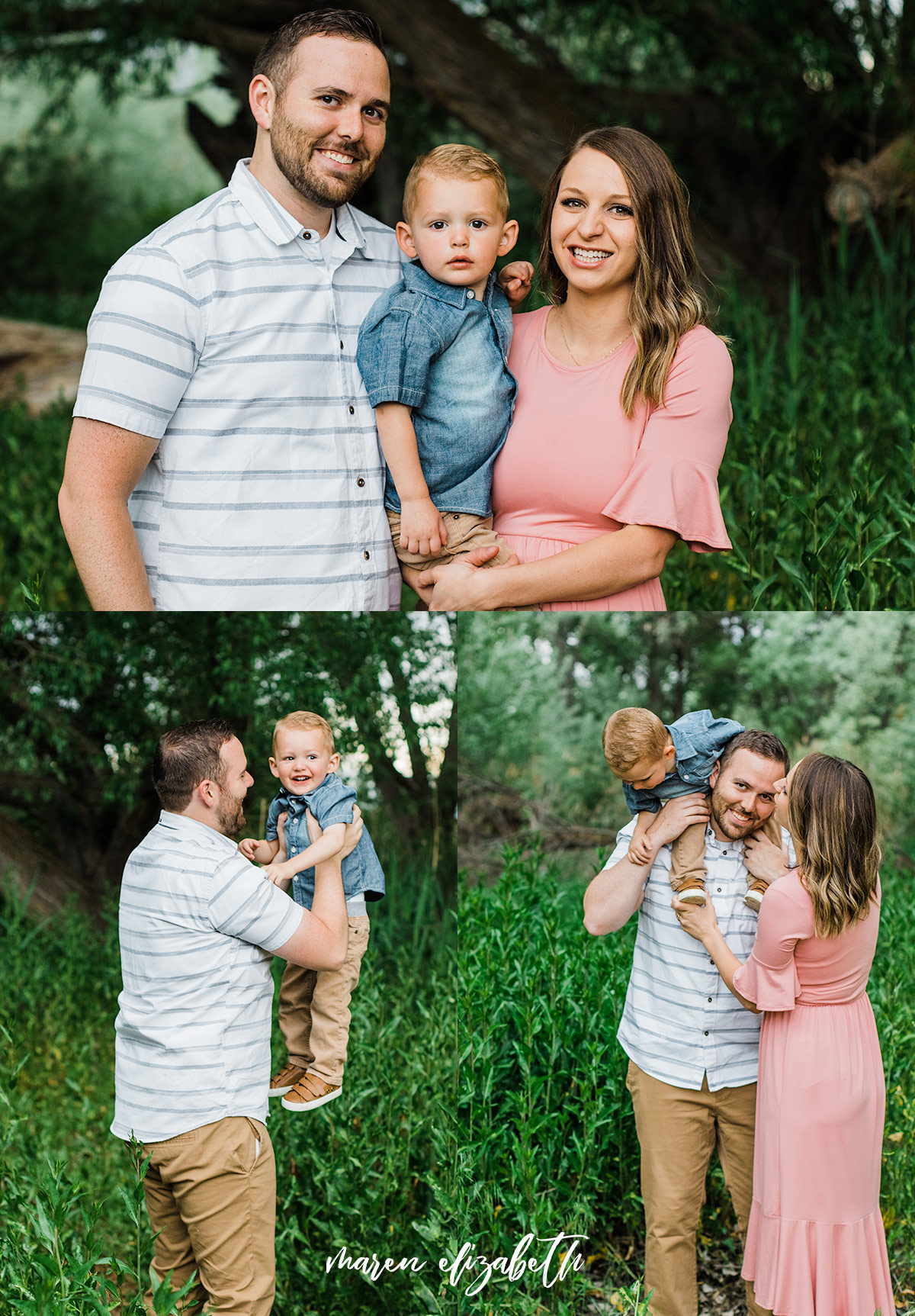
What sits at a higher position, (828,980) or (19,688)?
(19,688)

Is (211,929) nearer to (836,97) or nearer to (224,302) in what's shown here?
(224,302)

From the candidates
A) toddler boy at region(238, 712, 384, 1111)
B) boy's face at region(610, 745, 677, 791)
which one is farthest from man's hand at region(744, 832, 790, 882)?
toddler boy at region(238, 712, 384, 1111)

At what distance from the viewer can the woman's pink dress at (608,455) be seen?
244 cm

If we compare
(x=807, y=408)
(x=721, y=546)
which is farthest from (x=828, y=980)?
(x=807, y=408)

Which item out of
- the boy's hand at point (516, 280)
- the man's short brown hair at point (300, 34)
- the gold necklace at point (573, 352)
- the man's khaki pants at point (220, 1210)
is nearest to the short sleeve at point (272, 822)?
the man's khaki pants at point (220, 1210)

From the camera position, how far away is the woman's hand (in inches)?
98.0

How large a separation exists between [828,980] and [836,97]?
7.61 metres

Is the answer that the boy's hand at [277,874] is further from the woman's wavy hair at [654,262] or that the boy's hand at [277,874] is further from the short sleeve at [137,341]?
the woman's wavy hair at [654,262]

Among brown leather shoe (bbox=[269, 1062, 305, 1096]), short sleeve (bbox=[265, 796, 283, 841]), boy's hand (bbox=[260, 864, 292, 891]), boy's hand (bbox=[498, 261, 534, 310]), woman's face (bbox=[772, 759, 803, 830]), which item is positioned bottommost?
brown leather shoe (bbox=[269, 1062, 305, 1096])

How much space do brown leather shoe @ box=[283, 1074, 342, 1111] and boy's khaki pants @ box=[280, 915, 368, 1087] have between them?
14 mm

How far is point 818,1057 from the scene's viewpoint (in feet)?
7.93

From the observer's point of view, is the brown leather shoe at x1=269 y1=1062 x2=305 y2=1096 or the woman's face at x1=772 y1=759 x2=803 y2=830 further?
the brown leather shoe at x1=269 y1=1062 x2=305 y2=1096

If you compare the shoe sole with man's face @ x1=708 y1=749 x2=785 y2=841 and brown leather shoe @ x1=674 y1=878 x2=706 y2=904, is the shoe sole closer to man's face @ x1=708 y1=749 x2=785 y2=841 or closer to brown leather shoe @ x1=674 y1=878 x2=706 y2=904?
brown leather shoe @ x1=674 y1=878 x2=706 y2=904

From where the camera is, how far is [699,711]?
8.29 feet
